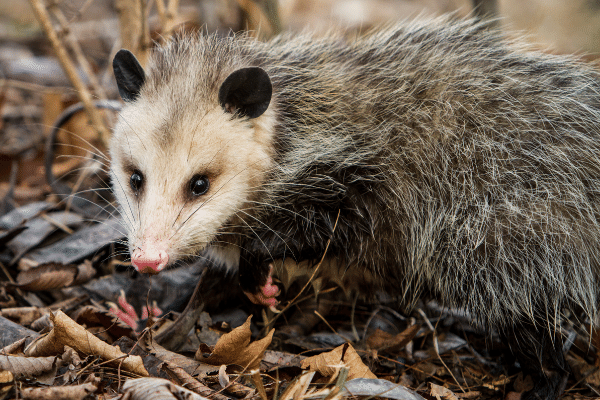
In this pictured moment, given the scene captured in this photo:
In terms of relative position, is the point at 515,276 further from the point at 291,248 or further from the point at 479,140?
the point at 291,248

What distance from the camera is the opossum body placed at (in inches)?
78.5

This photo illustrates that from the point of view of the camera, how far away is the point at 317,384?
1725mm

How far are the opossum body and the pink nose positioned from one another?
15 cm

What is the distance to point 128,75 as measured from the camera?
214 cm

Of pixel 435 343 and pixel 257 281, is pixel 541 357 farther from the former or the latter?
pixel 257 281

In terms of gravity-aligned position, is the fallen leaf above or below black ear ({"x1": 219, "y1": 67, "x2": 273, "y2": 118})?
below

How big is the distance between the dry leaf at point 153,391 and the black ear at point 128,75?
1.19m

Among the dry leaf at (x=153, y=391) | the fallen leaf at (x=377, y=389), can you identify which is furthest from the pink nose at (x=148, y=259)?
the fallen leaf at (x=377, y=389)

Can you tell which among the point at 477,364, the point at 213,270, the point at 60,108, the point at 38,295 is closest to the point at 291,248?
the point at 213,270

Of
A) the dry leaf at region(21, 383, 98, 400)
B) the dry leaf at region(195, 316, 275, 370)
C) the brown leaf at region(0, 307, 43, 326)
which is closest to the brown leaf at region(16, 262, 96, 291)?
the brown leaf at region(0, 307, 43, 326)

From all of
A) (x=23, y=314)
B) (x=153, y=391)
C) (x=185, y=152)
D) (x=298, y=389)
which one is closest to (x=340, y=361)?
(x=298, y=389)

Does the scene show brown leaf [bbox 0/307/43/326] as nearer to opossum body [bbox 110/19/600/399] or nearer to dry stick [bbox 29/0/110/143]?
opossum body [bbox 110/19/600/399]

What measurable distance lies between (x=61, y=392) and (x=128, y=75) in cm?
125

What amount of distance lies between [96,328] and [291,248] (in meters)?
0.83
